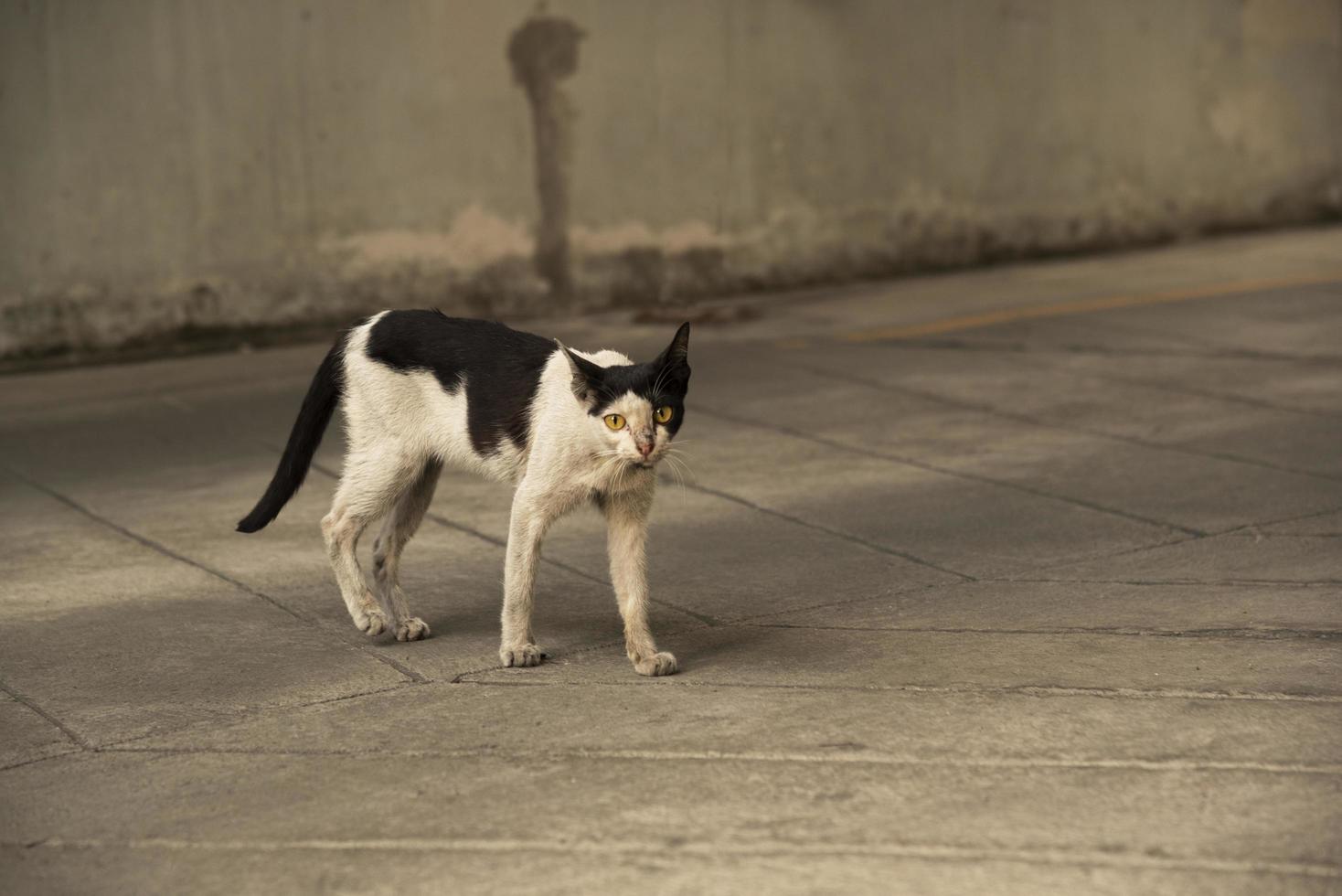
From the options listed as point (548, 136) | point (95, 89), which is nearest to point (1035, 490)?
point (548, 136)

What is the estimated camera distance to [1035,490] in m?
7.95

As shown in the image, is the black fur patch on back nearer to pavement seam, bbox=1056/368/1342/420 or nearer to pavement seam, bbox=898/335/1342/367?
pavement seam, bbox=1056/368/1342/420

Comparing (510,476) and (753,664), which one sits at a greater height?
(510,476)

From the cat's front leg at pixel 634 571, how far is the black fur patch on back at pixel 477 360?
15.6 inches

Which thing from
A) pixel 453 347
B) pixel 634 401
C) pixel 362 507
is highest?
pixel 453 347

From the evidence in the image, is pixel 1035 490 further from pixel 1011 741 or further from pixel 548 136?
pixel 548 136

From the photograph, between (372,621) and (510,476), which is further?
(372,621)

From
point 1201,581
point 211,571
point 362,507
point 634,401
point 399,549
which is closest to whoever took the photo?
point 634,401

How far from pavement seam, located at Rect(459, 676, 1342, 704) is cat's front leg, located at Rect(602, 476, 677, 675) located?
3.0 inches

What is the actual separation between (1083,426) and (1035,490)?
4.41 ft

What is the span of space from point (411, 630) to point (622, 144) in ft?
23.6

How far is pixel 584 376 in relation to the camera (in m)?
5.38

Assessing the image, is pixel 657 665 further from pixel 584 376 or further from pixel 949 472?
pixel 949 472

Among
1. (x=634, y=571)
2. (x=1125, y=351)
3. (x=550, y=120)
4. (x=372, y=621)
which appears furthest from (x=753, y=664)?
(x=550, y=120)
